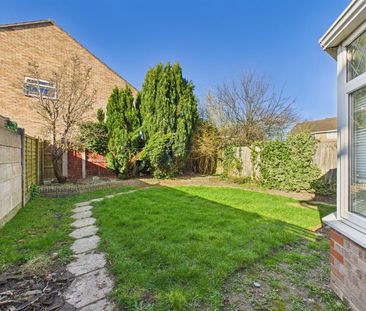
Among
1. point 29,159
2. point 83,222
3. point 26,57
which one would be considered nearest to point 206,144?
point 29,159

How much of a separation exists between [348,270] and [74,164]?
11.2 m

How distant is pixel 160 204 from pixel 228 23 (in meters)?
8.79

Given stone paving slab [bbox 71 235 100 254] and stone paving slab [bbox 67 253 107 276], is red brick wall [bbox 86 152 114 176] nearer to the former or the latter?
stone paving slab [bbox 71 235 100 254]

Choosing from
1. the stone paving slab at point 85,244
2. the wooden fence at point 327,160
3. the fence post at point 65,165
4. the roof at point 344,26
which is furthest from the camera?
the fence post at point 65,165

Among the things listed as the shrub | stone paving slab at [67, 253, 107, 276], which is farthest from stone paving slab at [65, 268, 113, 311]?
the shrub

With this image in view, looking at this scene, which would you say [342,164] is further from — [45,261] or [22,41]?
[22,41]

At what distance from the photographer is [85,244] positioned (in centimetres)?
342

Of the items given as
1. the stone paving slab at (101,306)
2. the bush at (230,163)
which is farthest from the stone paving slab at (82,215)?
the bush at (230,163)

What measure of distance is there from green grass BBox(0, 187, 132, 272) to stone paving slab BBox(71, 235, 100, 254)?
101mm

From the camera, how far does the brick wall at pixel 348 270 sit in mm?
1894

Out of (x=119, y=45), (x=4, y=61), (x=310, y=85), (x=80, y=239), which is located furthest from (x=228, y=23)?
(x=4, y=61)

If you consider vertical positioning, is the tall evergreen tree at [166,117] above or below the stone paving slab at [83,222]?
above

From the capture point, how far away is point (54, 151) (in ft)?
26.3

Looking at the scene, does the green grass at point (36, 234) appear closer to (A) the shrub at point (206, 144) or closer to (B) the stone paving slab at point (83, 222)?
(B) the stone paving slab at point (83, 222)
